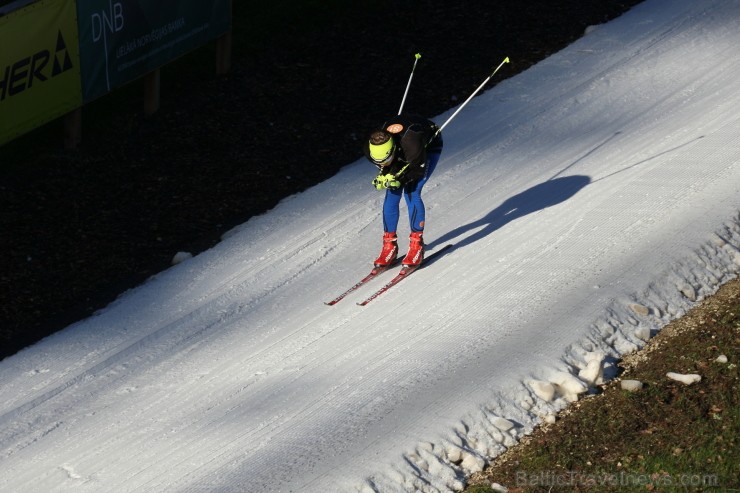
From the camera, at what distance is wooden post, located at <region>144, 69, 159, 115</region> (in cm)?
1528

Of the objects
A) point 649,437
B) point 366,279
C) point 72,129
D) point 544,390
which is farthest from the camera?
point 72,129

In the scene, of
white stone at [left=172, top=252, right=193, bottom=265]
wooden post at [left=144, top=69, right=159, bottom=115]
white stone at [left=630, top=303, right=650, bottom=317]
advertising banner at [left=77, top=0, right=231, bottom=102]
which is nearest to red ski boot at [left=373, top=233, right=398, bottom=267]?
white stone at [left=172, top=252, right=193, bottom=265]

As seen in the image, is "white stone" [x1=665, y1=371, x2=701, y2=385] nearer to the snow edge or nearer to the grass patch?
the grass patch

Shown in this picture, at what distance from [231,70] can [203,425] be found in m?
8.19

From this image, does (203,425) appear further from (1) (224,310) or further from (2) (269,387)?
(1) (224,310)

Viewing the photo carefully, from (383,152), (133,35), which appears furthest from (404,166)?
(133,35)

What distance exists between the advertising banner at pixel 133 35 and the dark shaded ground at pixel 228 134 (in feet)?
2.49

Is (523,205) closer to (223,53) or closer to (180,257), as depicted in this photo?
(180,257)

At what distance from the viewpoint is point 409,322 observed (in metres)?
10.8

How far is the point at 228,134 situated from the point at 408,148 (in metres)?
4.77

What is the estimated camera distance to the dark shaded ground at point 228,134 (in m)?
12.6

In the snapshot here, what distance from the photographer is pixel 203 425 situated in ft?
31.2

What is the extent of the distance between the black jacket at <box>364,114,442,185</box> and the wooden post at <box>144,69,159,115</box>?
5.27 m

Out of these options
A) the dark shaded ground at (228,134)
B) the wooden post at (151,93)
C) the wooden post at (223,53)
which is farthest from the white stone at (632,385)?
the wooden post at (223,53)
